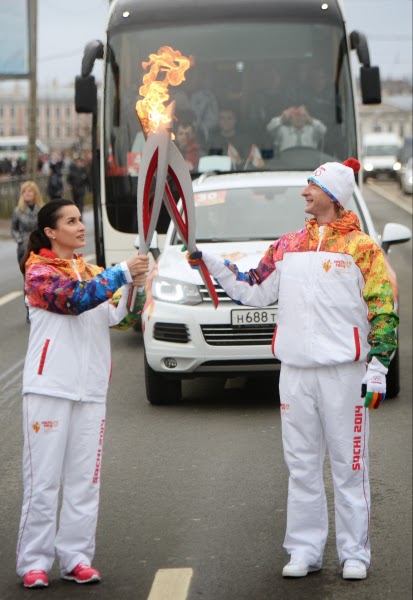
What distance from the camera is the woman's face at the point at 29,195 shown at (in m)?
16.2

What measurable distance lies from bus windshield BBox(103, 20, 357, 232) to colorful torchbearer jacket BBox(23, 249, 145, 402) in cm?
910

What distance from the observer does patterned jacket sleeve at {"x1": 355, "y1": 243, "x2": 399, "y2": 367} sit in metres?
5.48

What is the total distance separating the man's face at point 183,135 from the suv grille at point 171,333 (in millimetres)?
5322

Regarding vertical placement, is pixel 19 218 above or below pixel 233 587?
above

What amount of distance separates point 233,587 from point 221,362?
4269 mm

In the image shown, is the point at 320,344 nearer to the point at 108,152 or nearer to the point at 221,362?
the point at 221,362

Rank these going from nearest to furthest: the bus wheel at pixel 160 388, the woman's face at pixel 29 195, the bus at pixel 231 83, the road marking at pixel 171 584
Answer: the road marking at pixel 171 584, the bus wheel at pixel 160 388, the bus at pixel 231 83, the woman's face at pixel 29 195

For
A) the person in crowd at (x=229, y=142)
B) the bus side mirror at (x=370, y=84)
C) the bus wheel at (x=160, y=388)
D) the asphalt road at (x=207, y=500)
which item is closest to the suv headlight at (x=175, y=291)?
the bus wheel at (x=160, y=388)

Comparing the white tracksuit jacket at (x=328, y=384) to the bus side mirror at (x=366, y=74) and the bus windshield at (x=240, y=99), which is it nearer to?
the bus windshield at (x=240, y=99)

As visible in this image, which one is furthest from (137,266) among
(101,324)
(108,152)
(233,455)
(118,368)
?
(108,152)

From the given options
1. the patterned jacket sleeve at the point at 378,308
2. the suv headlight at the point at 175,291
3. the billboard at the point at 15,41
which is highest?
the billboard at the point at 15,41

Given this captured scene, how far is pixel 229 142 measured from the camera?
49.0 ft

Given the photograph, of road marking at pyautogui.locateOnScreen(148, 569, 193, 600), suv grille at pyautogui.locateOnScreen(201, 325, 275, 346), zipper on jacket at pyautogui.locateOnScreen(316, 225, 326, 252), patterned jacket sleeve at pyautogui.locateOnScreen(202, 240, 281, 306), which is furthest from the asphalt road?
zipper on jacket at pyautogui.locateOnScreen(316, 225, 326, 252)

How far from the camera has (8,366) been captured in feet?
40.0
